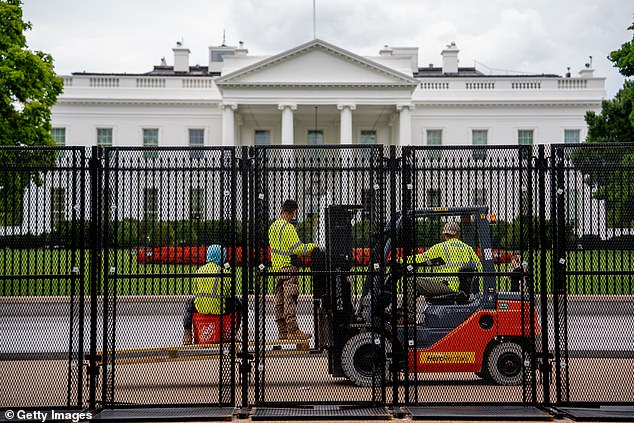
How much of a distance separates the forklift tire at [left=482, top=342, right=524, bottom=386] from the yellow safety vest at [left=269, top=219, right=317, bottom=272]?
7.95ft

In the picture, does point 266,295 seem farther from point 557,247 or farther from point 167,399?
point 557,247

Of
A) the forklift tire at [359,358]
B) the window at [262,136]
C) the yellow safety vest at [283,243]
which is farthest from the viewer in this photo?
the window at [262,136]

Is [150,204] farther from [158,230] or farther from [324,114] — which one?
[324,114]

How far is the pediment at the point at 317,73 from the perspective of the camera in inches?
1923

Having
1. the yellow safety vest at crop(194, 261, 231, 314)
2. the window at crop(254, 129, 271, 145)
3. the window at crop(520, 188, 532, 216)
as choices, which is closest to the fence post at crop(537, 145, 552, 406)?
the window at crop(520, 188, 532, 216)

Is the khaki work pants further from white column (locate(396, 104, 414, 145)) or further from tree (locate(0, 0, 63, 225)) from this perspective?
white column (locate(396, 104, 414, 145))

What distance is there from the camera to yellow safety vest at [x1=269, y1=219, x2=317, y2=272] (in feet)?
22.0

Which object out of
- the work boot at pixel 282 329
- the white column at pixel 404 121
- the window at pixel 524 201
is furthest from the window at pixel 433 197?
the white column at pixel 404 121

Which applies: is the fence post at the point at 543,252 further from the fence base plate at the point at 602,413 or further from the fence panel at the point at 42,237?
the fence panel at the point at 42,237

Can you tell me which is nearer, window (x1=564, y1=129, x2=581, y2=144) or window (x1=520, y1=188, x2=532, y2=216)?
window (x1=520, y1=188, x2=532, y2=216)

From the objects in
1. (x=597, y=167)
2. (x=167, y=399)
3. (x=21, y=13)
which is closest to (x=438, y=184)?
(x=597, y=167)

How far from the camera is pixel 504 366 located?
7.36 metres

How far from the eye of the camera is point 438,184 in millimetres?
6652

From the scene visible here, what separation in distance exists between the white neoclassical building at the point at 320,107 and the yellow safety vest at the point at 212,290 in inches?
1717
